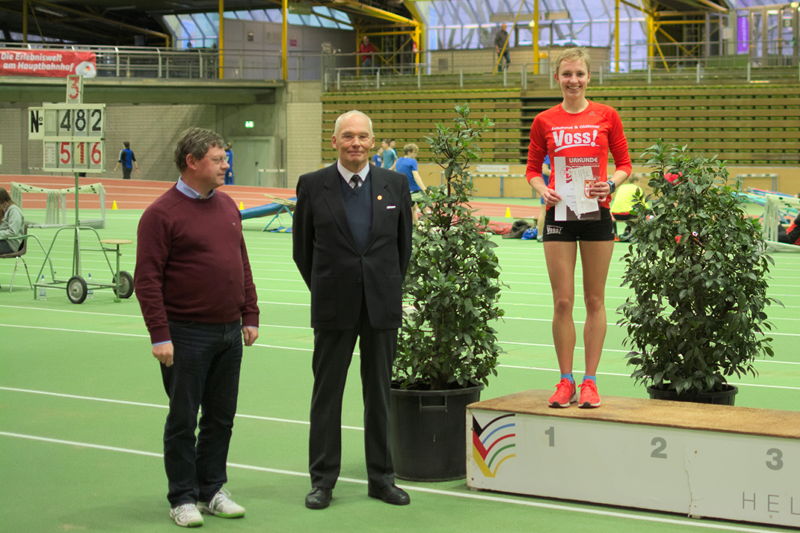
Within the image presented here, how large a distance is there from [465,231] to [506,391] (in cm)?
252

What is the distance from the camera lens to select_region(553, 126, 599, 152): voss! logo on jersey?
5.73 metres

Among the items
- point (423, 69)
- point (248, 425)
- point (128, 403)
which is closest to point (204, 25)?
point (423, 69)

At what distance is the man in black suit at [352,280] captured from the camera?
5.37 meters

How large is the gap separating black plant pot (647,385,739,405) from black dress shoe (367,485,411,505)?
5.32 ft

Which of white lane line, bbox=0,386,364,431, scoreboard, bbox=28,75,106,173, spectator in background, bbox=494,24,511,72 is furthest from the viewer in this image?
spectator in background, bbox=494,24,511,72

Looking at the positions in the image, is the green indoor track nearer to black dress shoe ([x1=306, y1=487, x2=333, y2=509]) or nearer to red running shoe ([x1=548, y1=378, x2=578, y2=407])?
black dress shoe ([x1=306, y1=487, x2=333, y2=509])

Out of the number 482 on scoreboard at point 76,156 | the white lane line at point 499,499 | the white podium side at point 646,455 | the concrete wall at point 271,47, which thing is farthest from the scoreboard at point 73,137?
the concrete wall at point 271,47

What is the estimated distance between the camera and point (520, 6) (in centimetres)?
4456

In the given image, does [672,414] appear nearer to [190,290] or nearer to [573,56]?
[573,56]

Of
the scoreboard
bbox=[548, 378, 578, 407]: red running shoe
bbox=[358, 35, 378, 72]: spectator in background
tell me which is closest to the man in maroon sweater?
bbox=[548, 378, 578, 407]: red running shoe

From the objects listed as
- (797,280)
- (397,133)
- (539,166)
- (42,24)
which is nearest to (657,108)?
(397,133)

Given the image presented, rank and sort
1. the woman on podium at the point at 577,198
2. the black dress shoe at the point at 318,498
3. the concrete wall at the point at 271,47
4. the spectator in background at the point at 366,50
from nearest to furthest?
the black dress shoe at the point at 318,498 < the woman on podium at the point at 577,198 < the concrete wall at the point at 271,47 < the spectator in background at the point at 366,50

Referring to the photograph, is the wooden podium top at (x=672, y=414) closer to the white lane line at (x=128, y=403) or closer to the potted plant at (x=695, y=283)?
the potted plant at (x=695, y=283)

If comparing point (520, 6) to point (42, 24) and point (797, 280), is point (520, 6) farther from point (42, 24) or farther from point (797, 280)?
point (797, 280)
